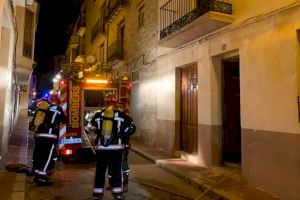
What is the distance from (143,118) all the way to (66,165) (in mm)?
5701

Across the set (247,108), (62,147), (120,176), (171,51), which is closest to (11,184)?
(120,176)

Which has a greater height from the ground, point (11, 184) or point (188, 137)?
point (188, 137)

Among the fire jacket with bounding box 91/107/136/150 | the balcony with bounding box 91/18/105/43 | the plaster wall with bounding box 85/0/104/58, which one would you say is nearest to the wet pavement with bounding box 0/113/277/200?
the fire jacket with bounding box 91/107/136/150

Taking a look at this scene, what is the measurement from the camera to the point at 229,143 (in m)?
9.19

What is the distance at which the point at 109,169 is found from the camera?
19.7ft

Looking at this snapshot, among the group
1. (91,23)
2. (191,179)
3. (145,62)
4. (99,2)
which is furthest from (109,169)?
(91,23)

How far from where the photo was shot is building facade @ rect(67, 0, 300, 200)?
6.31 meters

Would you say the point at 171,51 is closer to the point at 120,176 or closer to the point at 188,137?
the point at 188,137

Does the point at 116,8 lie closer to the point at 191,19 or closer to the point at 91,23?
the point at 191,19

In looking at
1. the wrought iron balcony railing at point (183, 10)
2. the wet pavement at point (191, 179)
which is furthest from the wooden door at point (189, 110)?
the wrought iron balcony railing at point (183, 10)

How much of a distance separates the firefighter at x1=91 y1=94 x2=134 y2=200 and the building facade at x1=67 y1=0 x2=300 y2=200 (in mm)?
2964

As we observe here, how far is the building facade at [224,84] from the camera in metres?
6.31

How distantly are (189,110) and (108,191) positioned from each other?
185 inches

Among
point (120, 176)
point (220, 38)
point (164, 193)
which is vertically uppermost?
point (220, 38)
